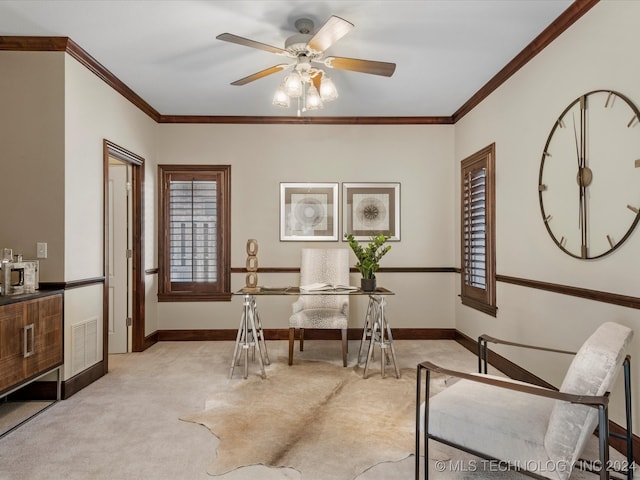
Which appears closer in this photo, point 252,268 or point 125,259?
point 252,268

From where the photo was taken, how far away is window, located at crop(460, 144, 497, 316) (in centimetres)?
406

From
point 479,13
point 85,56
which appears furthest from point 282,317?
point 479,13

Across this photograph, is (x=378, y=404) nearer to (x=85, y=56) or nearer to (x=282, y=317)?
(x=282, y=317)

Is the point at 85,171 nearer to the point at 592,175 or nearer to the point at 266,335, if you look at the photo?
the point at 266,335

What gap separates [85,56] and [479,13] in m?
3.10

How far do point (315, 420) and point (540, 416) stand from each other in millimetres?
1458

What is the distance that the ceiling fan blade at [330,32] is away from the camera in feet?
7.85

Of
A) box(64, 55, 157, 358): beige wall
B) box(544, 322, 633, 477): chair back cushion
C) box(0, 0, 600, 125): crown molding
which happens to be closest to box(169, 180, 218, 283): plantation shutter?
box(0, 0, 600, 125): crown molding

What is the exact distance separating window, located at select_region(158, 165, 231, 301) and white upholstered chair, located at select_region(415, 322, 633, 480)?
3.58 meters

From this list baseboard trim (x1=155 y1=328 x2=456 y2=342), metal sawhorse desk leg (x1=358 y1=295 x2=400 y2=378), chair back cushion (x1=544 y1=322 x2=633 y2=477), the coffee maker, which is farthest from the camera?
baseboard trim (x1=155 y1=328 x2=456 y2=342)

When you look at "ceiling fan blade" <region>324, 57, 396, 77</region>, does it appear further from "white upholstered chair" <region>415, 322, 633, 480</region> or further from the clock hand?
"white upholstered chair" <region>415, 322, 633, 480</region>

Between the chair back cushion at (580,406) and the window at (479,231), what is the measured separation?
93.5 inches

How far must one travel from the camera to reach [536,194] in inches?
128

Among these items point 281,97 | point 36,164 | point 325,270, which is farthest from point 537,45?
point 36,164
